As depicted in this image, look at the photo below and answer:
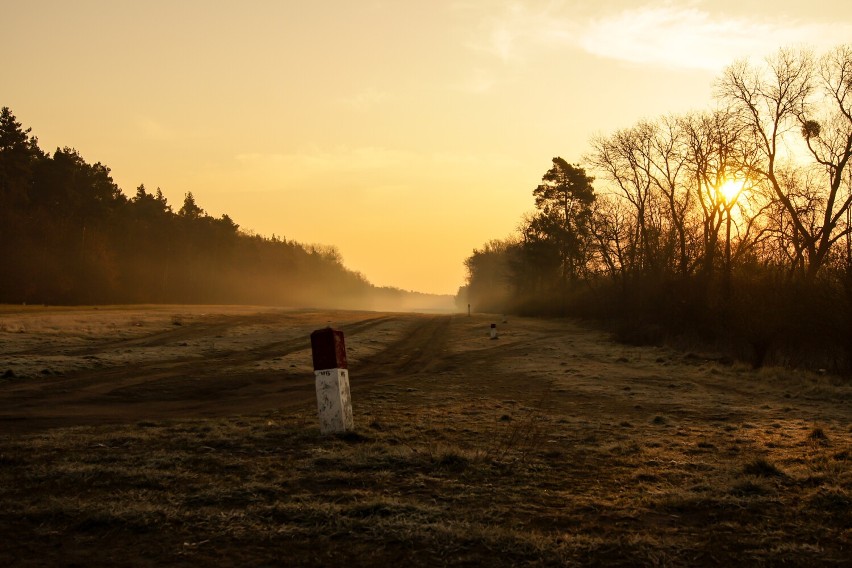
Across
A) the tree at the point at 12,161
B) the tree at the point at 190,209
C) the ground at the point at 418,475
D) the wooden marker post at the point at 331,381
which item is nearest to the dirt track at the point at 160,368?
the ground at the point at 418,475

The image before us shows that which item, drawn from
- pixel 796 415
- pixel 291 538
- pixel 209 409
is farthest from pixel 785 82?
pixel 291 538

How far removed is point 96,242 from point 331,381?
221ft

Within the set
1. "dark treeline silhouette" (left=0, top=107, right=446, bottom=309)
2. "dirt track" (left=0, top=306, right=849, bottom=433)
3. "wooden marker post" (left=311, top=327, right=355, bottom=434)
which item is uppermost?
"dark treeline silhouette" (left=0, top=107, right=446, bottom=309)

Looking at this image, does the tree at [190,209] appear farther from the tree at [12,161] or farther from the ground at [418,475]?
the ground at [418,475]

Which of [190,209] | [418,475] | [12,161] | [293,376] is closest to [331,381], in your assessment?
[418,475]

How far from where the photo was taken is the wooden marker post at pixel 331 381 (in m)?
8.12

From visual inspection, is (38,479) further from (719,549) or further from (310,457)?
(719,549)

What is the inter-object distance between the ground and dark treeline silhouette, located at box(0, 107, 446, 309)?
46.9m

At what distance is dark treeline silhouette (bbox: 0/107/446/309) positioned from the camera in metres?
54.7

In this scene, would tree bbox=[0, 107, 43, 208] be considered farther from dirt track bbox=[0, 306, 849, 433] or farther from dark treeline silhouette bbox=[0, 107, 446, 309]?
dirt track bbox=[0, 306, 849, 433]

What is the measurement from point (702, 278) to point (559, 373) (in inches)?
825

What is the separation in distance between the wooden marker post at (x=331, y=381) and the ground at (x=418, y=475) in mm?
255

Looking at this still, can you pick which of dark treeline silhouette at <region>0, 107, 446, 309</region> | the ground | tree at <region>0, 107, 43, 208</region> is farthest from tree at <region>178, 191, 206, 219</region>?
the ground

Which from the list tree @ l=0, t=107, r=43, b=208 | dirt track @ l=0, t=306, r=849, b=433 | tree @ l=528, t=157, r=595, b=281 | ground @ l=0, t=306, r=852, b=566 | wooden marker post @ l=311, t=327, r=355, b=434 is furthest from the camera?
tree @ l=528, t=157, r=595, b=281
